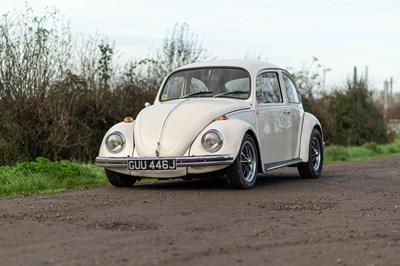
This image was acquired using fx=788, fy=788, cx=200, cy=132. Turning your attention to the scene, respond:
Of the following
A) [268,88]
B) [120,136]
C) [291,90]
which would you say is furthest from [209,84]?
[291,90]

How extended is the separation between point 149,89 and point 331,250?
1385 centimetres

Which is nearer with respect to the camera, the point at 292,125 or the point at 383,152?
the point at 292,125

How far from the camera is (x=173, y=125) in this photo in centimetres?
1014

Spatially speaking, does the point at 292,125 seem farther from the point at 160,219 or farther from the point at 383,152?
the point at 383,152

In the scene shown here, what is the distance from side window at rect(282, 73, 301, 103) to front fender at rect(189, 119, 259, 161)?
2506 millimetres

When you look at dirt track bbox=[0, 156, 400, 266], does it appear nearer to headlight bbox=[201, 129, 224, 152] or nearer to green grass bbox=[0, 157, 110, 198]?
headlight bbox=[201, 129, 224, 152]

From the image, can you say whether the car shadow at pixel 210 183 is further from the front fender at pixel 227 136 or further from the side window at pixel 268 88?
the side window at pixel 268 88

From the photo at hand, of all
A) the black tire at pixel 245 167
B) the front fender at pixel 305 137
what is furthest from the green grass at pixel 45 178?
the front fender at pixel 305 137

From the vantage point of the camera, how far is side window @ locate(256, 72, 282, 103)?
11.5 m

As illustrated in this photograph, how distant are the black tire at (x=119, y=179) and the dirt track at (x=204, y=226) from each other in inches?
9.6

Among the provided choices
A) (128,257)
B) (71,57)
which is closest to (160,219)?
(128,257)

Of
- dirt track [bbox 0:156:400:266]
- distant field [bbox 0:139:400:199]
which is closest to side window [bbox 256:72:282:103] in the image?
dirt track [bbox 0:156:400:266]

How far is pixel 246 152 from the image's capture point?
10414 millimetres

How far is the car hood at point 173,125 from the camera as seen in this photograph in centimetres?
998
